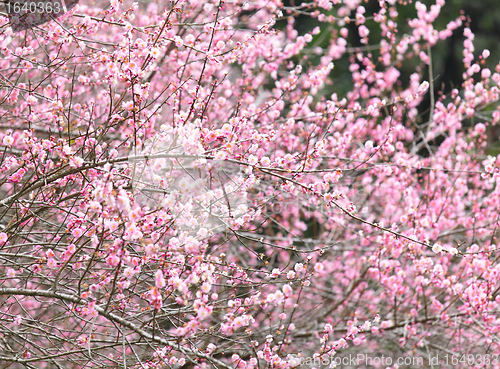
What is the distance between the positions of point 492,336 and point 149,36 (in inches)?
145

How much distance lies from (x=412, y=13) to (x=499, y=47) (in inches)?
86.7

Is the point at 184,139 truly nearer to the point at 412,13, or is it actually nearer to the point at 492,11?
the point at 412,13

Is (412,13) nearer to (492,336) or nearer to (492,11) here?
(492,11)

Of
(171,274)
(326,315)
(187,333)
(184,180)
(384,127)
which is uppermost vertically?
(184,180)

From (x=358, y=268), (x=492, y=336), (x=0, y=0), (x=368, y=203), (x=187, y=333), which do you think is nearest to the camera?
(x=187, y=333)

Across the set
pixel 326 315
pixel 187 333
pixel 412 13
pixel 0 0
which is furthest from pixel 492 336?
pixel 412 13

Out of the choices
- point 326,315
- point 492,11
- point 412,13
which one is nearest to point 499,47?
point 492,11

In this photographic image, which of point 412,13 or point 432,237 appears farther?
point 412,13

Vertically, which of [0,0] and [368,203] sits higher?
[0,0]

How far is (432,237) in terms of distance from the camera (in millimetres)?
5035

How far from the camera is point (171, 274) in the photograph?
8.26ft

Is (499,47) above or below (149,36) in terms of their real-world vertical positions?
below

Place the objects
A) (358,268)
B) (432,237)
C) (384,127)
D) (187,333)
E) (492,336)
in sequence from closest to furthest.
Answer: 1. (187,333)
2. (492,336)
3. (432,237)
4. (358,268)
5. (384,127)

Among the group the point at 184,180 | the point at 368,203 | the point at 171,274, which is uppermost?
the point at 184,180
